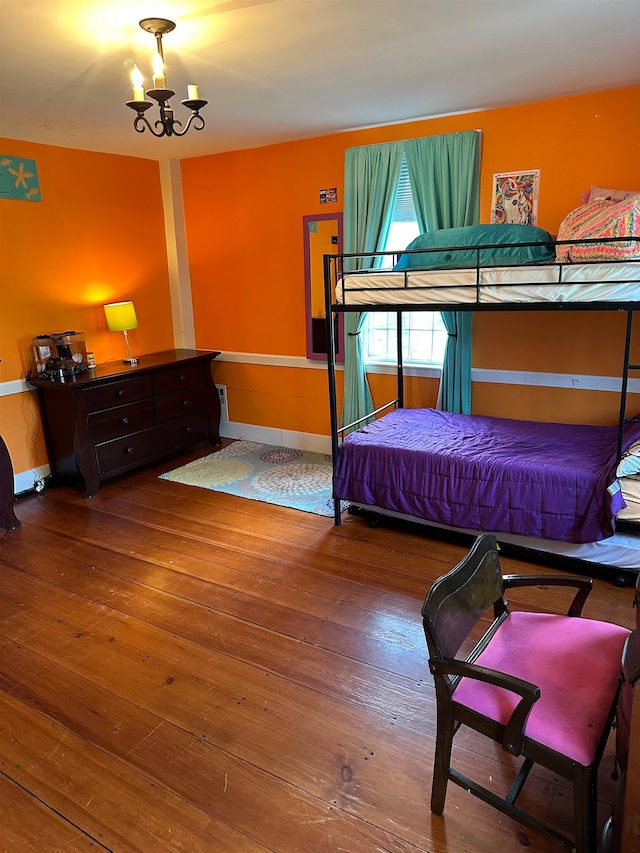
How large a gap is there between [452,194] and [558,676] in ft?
9.74

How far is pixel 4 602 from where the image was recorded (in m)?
2.74

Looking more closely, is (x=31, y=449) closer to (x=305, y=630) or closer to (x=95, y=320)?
(x=95, y=320)

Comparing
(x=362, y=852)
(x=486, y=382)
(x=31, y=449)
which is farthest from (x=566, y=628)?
(x=31, y=449)

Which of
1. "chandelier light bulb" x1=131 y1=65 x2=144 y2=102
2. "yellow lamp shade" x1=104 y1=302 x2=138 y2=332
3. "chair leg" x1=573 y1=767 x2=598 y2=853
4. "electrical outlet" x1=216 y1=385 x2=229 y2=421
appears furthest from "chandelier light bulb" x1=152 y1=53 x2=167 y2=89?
"electrical outlet" x1=216 y1=385 x2=229 y2=421

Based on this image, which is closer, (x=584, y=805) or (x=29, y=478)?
(x=584, y=805)

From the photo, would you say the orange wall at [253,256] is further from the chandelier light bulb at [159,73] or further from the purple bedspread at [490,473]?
the chandelier light bulb at [159,73]

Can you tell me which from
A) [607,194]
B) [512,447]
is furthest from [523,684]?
[607,194]

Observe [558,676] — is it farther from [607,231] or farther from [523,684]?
[607,231]

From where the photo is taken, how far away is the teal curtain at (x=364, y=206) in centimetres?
379

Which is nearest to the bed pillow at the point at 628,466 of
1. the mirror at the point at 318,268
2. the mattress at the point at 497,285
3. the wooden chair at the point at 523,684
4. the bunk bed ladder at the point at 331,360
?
the mattress at the point at 497,285

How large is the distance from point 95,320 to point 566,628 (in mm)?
3964

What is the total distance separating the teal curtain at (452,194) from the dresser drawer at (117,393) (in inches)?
87.9

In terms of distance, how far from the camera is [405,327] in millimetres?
4156

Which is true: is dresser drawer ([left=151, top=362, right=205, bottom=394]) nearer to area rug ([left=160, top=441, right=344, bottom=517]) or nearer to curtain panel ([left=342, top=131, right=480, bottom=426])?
area rug ([left=160, top=441, right=344, bottom=517])
